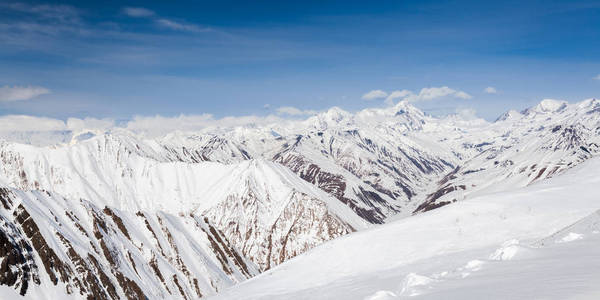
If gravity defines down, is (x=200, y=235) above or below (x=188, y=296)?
above

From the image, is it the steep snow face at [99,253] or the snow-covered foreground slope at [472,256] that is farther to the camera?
the steep snow face at [99,253]

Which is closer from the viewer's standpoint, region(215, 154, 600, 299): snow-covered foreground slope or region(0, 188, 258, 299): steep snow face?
region(215, 154, 600, 299): snow-covered foreground slope

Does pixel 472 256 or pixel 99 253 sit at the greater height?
pixel 472 256

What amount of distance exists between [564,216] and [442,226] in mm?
8017

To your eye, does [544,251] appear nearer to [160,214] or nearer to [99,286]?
[99,286]

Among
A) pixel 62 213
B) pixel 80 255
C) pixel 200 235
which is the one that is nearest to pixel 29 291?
pixel 80 255

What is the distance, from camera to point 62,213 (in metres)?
113

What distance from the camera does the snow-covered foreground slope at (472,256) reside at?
40.5 feet

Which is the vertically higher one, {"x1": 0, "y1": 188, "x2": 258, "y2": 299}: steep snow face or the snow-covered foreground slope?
the snow-covered foreground slope

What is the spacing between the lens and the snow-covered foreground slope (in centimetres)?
1235

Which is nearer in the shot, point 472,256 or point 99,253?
point 472,256

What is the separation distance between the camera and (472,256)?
2220 cm

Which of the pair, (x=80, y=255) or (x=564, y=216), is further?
(x=80, y=255)

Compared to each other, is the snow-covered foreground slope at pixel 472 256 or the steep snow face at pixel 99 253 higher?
the snow-covered foreground slope at pixel 472 256
